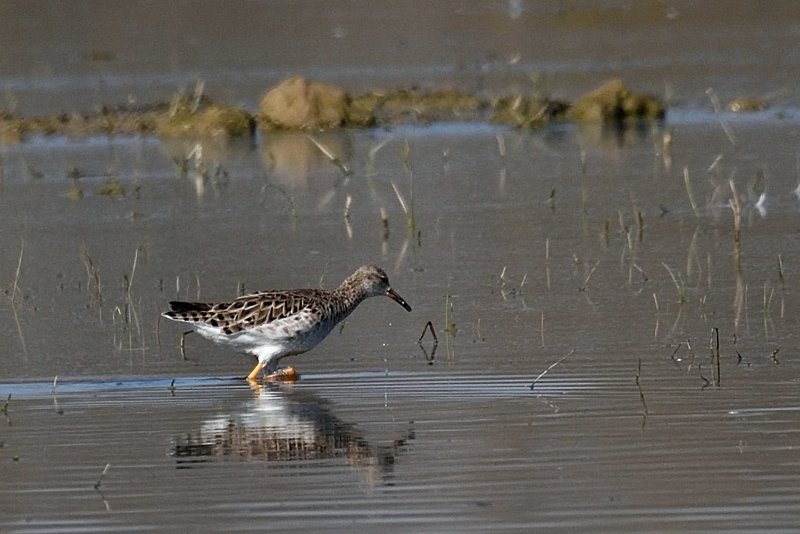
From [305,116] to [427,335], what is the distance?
12084mm

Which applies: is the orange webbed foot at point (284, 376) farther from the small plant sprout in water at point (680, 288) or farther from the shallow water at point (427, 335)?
the small plant sprout in water at point (680, 288)

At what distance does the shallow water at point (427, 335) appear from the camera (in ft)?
26.3

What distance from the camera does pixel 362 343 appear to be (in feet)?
39.2

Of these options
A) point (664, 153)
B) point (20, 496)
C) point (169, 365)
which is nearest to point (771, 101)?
point (664, 153)

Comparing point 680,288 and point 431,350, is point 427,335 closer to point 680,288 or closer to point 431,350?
point 431,350

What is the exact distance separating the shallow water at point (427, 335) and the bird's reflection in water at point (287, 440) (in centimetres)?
2

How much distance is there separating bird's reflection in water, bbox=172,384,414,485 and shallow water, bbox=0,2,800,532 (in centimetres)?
2

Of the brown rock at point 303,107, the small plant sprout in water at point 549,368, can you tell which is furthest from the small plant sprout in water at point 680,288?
the brown rock at point 303,107

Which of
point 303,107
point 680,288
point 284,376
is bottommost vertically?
point 284,376

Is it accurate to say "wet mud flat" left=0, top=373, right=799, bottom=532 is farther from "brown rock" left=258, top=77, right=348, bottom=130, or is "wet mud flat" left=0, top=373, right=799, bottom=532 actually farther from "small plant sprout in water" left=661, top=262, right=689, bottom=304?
"brown rock" left=258, top=77, right=348, bottom=130

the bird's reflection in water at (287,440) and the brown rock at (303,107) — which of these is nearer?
the bird's reflection in water at (287,440)

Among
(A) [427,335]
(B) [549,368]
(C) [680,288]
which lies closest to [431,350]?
(A) [427,335]

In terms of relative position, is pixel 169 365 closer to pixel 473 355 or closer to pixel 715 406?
pixel 473 355

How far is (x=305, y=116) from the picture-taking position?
23797mm
